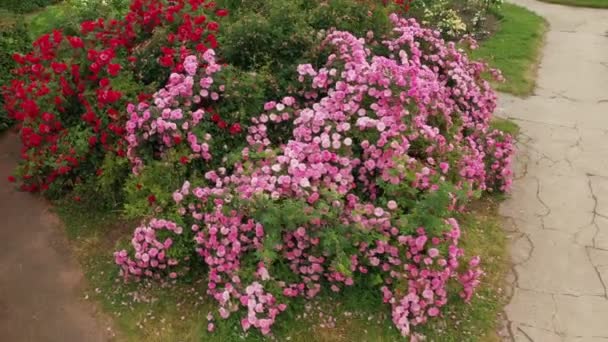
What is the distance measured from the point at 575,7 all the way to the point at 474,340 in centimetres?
941

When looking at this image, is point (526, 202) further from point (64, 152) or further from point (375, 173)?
point (64, 152)

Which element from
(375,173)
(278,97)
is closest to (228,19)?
(278,97)

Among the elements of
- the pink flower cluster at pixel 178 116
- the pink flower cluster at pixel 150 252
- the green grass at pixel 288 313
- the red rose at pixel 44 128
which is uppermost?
the pink flower cluster at pixel 178 116

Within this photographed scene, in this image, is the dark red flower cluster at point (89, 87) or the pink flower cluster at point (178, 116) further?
the dark red flower cluster at point (89, 87)

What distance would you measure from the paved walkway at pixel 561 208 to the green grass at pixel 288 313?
0.71 ft

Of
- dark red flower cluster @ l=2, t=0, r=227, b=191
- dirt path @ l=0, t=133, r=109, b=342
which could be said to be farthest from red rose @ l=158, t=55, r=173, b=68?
dirt path @ l=0, t=133, r=109, b=342

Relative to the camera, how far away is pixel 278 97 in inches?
180

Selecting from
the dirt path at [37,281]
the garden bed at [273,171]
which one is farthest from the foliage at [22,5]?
the dirt path at [37,281]

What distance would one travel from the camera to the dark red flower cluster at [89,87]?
4.54 m

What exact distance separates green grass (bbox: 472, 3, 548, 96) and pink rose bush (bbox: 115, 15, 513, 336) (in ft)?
10.5

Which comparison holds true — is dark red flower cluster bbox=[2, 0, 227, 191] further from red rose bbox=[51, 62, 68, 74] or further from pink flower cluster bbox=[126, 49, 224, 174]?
pink flower cluster bbox=[126, 49, 224, 174]

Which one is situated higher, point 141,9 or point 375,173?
point 141,9

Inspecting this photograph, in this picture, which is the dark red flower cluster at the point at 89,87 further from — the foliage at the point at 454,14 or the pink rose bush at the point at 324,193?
the foliage at the point at 454,14

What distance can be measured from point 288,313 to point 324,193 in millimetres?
845
